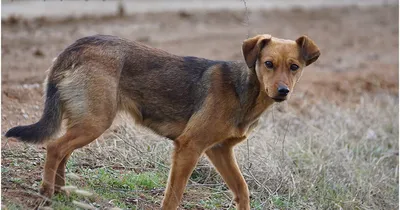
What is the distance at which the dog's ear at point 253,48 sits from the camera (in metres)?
6.69

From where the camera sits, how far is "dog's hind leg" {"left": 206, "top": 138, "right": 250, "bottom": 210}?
23.2 feet

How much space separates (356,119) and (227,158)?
4.53 metres

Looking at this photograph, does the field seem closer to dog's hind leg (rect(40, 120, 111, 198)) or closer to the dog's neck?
dog's hind leg (rect(40, 120, 111, 198))

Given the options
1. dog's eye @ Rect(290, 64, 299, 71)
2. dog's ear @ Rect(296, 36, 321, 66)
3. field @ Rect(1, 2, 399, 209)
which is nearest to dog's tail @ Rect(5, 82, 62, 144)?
field @ Rect(1, 2, 399, 209)

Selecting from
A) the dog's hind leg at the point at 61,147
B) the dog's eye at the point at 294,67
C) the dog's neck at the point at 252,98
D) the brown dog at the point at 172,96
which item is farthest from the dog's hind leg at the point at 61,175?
the dog's eye at the point at 294,67

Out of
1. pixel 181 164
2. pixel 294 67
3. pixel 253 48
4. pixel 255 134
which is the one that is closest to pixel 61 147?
pixel 181 164

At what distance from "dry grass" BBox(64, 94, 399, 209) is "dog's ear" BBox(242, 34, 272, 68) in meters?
1.52

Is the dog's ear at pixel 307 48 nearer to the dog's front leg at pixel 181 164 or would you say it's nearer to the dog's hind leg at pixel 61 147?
the dog's front leg at pixel 181 164

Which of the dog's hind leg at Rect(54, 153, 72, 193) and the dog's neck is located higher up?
the dog's neck

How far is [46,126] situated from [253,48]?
179 cm

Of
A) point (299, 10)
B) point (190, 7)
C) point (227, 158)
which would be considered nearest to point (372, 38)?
point (299, 10)

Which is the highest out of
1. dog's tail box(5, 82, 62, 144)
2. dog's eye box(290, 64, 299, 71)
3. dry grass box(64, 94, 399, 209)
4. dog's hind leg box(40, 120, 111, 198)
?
dog's eye box(290, 64, 299, 71)

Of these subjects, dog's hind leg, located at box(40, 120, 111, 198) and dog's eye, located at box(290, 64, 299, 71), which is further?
dog's eye, located at box(290, 64, 299, 71)

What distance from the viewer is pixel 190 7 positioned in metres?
18.7
